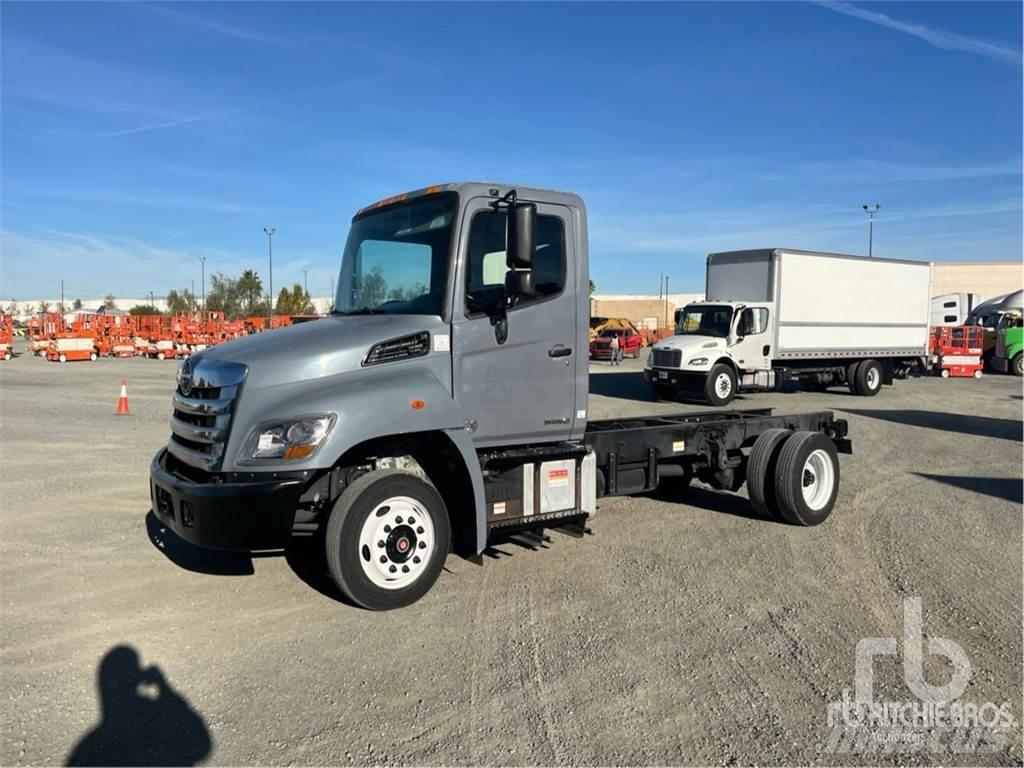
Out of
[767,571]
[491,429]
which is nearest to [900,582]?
[767,571]

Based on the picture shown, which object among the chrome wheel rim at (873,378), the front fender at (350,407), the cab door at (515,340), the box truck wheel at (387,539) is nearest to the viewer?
the front fender at (350,407)

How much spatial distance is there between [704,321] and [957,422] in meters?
6.24

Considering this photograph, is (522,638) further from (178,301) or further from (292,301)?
(178,301)

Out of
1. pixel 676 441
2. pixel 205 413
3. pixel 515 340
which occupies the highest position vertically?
pixel 515 340

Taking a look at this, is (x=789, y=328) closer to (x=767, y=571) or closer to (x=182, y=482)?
(x=767, y=571)

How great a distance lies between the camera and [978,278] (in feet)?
226

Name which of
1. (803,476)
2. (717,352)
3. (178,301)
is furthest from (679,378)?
(178,301)

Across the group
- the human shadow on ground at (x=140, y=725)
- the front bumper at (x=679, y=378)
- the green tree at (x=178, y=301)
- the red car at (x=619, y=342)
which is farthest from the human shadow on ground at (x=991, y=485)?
the green tree at (x=178, y=301)

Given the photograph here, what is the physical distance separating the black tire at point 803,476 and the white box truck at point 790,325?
10.8 m

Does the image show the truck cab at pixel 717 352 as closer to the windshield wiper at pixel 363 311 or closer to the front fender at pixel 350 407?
the windshield wiper at pixel 363 311

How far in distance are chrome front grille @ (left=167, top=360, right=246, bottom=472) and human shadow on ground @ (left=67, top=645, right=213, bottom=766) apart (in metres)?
1.24

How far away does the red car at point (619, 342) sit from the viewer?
3556 cm

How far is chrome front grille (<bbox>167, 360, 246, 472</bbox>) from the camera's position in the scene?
4680 millimetres

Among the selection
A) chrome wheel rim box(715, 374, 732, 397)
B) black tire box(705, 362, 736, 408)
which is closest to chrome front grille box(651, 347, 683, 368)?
black tire box(705, 362, 736, 408)
